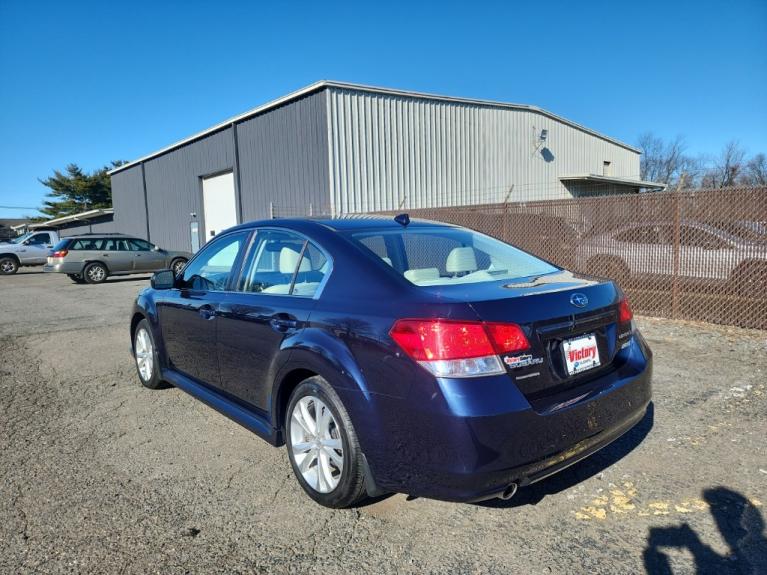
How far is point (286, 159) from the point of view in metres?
18.0

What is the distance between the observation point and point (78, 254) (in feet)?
56.2

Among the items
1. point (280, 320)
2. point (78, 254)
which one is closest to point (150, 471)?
point (280, 320)

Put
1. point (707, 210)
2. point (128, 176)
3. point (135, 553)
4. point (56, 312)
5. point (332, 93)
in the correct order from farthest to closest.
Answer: point (128, 176) < point (332, 93) < point (56, 312) < point (707, 210) < point (135, 553)

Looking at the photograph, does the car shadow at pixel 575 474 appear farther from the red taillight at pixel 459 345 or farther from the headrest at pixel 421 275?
the headrest at pixel 421 275

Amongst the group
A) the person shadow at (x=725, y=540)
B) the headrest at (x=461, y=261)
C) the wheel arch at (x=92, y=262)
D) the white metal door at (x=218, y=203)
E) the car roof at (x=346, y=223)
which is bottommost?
the person shadow at (x=725, y=540)

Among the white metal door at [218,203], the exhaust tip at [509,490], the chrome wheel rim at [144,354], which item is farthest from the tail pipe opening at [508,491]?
the white metal door at [218,203]

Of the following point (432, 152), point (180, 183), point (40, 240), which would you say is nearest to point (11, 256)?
point (40, 240)

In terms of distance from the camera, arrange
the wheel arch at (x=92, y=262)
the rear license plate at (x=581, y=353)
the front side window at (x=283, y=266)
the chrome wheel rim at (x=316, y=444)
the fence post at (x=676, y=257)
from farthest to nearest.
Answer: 1. the wheel arch at (x=92, y=262)
2. the fence post at (x=676, y=257)
3. the front side window at (x=283, y=266)
4. the chrome wheel rim at (x=316, y=444)
5. the rear license plate at (x=581, y=353)

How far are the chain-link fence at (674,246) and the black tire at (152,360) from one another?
6328 mm

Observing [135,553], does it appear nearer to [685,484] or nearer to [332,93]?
[685,484]

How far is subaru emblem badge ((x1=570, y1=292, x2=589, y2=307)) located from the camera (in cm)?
252

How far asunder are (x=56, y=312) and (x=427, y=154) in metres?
12.7

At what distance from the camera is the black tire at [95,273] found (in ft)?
56.6

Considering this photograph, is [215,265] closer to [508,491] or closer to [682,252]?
[508,491]
